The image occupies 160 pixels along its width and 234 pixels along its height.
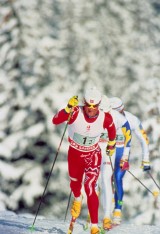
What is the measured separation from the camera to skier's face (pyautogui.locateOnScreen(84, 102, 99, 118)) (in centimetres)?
748

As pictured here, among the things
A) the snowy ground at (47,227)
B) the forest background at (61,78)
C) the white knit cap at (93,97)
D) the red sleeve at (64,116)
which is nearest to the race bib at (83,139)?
the red sleeve at (64,116)

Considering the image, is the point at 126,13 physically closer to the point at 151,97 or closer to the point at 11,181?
the point at 151,97

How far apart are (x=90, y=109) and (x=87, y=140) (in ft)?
1.21

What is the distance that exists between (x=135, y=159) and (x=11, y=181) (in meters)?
3.19

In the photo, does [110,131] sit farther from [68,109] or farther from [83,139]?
[68,109]

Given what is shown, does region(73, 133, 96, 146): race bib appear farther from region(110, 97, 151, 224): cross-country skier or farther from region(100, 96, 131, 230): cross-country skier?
region(110, 97, 151, 224): cross-country skier

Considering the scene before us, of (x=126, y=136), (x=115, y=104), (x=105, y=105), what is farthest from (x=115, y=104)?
(x=105, y=105)

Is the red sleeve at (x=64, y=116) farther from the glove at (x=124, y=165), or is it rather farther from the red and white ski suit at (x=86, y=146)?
the glove at (x=124, y=165)

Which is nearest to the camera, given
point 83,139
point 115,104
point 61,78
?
point 83,139

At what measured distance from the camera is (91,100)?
742 cm

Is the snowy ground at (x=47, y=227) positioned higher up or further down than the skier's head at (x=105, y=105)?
further down

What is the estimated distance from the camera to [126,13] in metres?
20.6

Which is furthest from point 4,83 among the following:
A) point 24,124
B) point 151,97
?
point 151,97

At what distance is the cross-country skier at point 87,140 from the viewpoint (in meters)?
7.53
